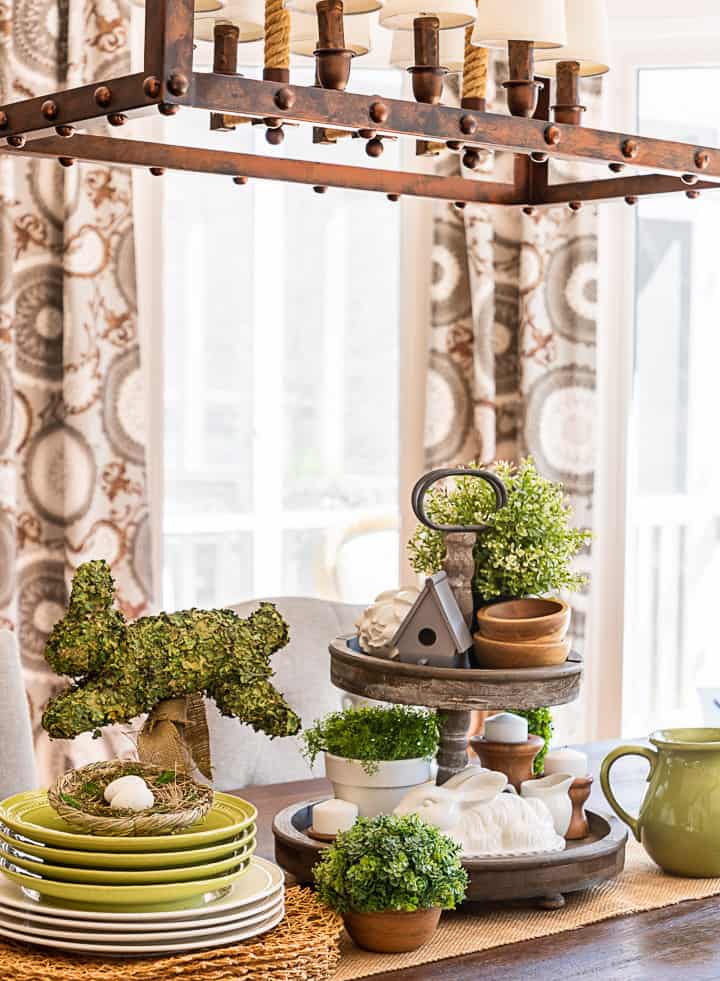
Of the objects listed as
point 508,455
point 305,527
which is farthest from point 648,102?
point 305,527

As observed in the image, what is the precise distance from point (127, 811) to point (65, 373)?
2046 millimetres

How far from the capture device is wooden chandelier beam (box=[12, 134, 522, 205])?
162 cm

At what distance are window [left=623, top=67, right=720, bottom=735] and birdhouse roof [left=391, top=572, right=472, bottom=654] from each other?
2218 mm

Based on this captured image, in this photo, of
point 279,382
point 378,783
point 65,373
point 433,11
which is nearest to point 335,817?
point 378,783

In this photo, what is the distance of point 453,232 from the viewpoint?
11.9 feet

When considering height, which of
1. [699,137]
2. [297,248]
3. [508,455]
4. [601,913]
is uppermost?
[699,137]

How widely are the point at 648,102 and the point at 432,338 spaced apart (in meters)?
0.86

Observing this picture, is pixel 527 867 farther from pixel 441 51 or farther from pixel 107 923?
pixel 441 51

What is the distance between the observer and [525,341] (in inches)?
143

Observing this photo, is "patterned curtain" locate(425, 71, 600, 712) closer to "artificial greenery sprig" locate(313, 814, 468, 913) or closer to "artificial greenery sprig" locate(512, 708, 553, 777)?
"artificial greenery sprig" locate(512, 708, 553, 777)

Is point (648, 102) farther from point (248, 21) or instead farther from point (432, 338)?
point (248, 21)

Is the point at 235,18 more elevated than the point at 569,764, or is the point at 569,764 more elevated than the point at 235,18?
the point at 235,18

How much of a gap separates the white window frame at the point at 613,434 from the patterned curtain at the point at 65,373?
1.22 meters

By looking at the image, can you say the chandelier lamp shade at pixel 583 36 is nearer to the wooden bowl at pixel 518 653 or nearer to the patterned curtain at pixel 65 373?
the wooden bowl at pixel 518 653
